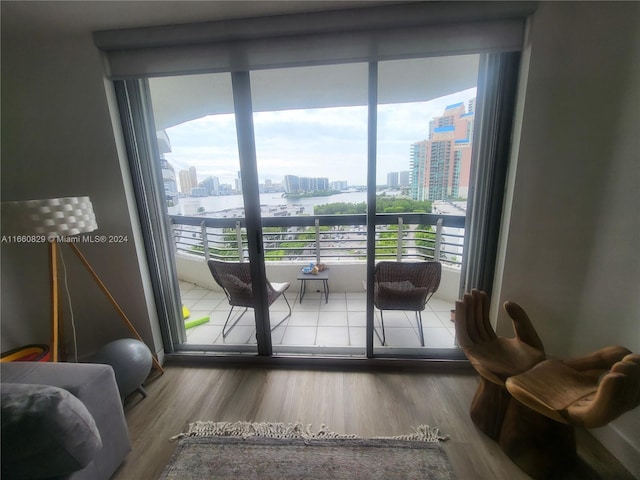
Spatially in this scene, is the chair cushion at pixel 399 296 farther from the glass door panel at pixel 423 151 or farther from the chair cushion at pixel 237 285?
the chair cushion at pixel 237 285

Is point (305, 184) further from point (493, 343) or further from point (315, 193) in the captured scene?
point (493, 343)

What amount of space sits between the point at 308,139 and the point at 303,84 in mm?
416

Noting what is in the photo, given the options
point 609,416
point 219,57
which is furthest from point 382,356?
point 219,57

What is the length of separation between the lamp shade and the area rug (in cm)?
Result: 126

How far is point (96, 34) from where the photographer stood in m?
1.34

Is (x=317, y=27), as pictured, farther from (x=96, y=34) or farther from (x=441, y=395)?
(x=441, y=395)

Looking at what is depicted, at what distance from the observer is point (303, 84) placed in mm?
1919

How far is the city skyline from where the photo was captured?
158 cm

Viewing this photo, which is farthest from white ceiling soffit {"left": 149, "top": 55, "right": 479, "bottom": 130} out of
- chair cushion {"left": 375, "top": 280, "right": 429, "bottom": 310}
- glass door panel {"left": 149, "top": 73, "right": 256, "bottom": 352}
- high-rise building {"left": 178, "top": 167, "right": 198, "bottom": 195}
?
chair cushion {"left": 375, "top": 280, "right": 429, "bottom": 310}

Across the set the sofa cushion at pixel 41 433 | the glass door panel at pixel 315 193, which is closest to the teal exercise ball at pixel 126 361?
the sofa cushion at pixel 41 433

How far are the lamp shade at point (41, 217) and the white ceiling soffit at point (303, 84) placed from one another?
840mm

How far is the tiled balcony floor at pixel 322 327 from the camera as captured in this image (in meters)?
1.91

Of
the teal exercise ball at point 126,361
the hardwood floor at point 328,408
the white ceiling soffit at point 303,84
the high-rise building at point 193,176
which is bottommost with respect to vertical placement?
the hardwood floor at point 328,408

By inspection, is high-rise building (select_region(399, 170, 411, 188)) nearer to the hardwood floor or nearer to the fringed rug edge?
the hardwood floor
